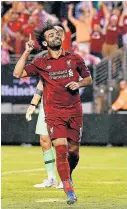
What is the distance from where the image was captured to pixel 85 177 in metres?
12.1

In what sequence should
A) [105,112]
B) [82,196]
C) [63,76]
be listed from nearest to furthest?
[63,76] → [82,196] → [105,112]

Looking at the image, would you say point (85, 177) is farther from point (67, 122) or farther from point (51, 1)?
point (51, 1)

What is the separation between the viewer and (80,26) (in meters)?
22.7

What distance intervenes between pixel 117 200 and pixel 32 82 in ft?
45.8

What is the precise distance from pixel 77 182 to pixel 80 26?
39.4ft

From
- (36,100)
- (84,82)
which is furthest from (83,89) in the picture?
(84,82)

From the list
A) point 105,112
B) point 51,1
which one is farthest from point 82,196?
point 51,1

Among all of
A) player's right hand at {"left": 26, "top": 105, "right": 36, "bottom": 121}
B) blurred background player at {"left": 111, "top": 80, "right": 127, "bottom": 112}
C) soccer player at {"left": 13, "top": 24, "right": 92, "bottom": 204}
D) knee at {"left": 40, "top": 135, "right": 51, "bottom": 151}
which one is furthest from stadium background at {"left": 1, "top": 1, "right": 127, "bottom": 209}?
soccer player at {"left": 13, "top": 24, "right": 92, "bottom": 204}

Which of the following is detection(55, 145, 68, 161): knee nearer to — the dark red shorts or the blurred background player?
the dark red shorts

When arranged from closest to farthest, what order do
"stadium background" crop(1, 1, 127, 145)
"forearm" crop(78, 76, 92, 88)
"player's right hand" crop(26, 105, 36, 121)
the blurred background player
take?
"forearm" crop(78, 76, 92, 88), "player's right hand" crop(26, 105, 36, 121), the blurred background player, "stadium background" crop(1, 1, 127, 145)

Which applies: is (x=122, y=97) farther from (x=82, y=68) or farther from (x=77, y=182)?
(x=82, y=68)

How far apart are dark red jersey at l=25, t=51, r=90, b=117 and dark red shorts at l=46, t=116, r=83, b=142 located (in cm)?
7

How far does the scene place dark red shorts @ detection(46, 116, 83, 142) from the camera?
8.34 m

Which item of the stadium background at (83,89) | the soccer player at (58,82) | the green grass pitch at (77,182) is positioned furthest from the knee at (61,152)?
the stadium background at (83,89)
